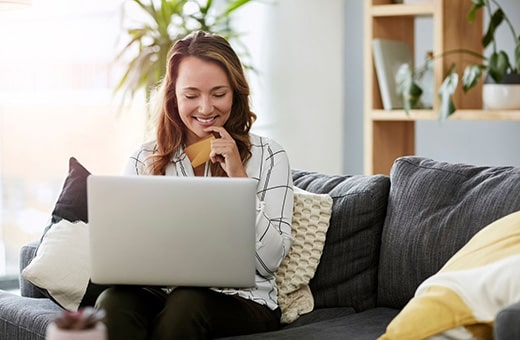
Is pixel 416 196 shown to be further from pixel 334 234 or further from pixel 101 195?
pixel 101 195

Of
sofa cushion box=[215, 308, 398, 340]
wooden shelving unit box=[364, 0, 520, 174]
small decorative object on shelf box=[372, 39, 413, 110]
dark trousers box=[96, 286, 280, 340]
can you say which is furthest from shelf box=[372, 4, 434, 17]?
dark trousers box=[96, 286, 280, 340]

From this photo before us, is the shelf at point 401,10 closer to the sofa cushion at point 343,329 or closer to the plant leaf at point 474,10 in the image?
the plant leaf at point 474,10

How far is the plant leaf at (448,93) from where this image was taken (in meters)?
3.72

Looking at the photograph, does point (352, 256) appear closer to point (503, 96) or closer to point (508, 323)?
point (508, 323)

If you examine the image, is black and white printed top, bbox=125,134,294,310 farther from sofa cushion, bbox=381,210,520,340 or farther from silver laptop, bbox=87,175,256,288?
sofa cushion, bbox=381,210,520,340

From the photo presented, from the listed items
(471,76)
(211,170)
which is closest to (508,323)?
(211,170)

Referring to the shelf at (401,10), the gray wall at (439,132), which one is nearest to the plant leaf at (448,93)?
the shelf at (401,10)

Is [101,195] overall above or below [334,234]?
above

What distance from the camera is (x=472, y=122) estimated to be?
4.34m

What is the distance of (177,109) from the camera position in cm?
294

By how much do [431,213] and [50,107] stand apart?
9.45ft

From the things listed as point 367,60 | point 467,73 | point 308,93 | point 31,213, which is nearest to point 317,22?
point 308,93

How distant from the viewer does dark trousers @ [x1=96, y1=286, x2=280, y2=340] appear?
2.38 m

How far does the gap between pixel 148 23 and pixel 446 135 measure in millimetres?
1636
